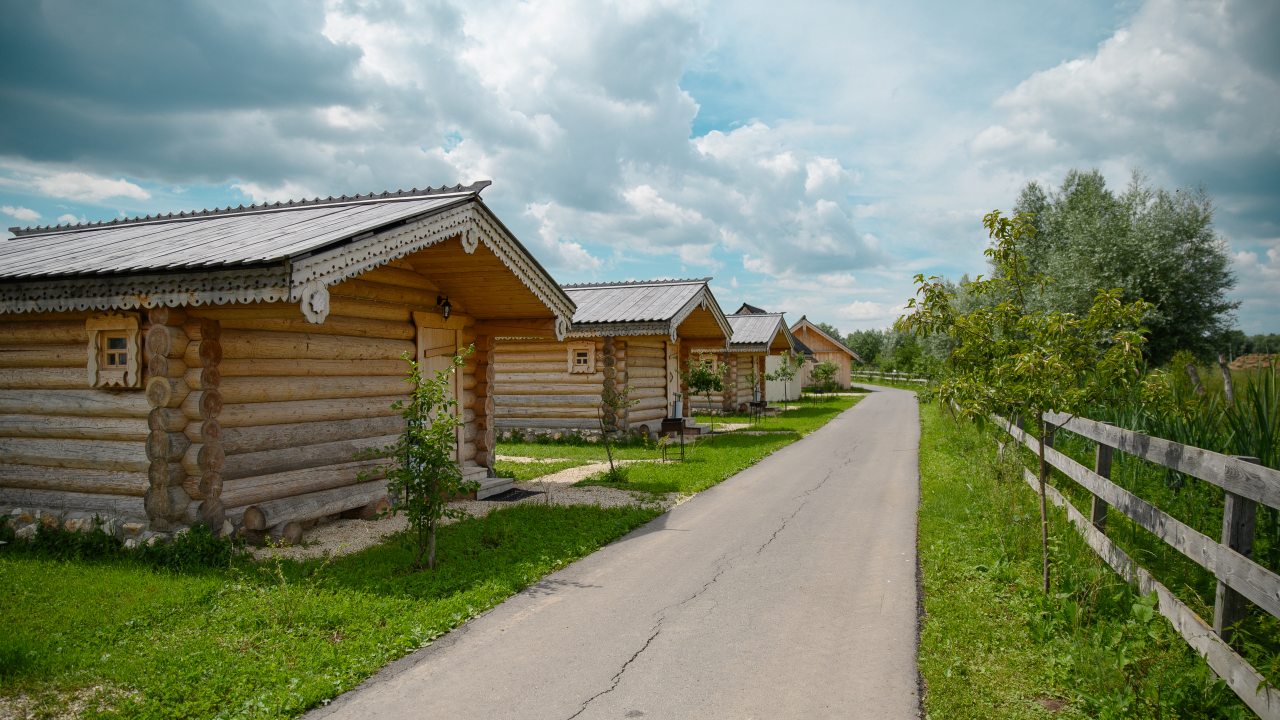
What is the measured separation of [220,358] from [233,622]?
3.52m

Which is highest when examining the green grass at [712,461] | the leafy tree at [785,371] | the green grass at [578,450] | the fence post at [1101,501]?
the leafy tree at [785,371]

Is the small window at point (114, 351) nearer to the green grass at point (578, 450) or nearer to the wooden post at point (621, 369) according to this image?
the green grass at point (578, 450)

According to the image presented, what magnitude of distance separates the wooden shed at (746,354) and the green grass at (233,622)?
2415cm

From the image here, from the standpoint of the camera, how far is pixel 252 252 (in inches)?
305

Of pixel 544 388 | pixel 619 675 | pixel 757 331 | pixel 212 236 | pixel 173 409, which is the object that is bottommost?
pixel 619 675

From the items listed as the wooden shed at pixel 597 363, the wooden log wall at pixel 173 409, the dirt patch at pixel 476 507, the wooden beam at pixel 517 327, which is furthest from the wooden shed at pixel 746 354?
the wooden log wall at pixel 173 409

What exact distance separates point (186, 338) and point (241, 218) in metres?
3.78

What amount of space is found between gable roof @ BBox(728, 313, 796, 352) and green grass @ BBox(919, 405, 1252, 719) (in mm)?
22854

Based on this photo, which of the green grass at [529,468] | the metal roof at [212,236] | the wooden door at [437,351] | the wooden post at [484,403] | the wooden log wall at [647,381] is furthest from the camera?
the wooden log wall at [647,381]

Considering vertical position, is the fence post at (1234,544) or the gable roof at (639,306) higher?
the gable roof at (639,306)

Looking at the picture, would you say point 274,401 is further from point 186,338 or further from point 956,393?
point 956,393

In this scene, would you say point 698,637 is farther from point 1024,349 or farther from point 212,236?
point 212,236

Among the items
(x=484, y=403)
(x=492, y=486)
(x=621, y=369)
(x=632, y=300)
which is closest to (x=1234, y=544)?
(x=492, y=486)

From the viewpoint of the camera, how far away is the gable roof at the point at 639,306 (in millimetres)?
19531
